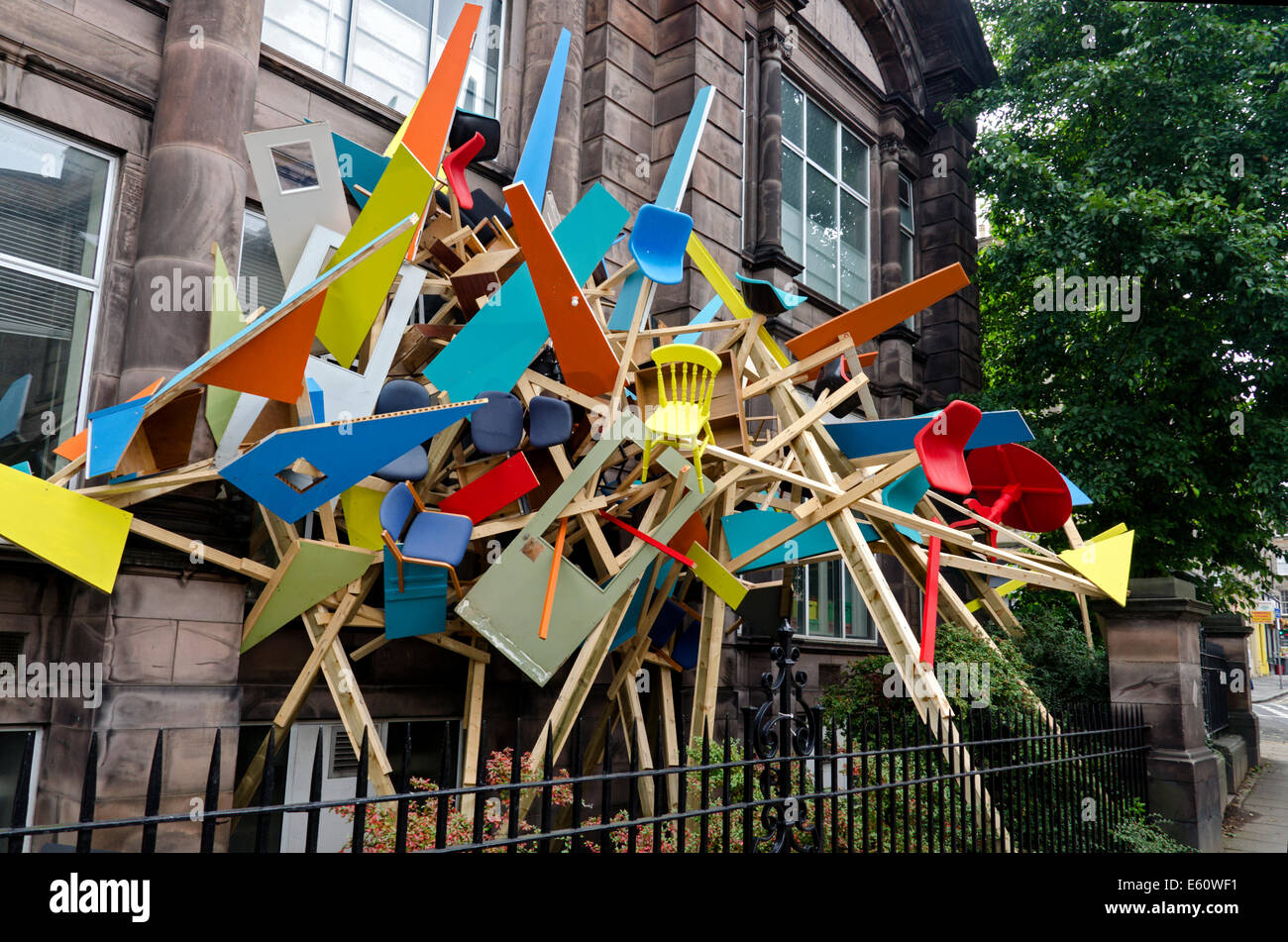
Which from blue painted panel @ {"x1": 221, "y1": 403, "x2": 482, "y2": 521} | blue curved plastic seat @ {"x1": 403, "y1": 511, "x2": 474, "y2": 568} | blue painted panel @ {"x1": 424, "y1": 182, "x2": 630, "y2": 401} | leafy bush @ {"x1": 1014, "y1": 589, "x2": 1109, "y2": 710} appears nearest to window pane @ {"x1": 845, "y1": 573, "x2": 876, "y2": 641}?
leafy bush @ {"x1": 1014, "y1": 589, "x2": 1109, "y2": 710}

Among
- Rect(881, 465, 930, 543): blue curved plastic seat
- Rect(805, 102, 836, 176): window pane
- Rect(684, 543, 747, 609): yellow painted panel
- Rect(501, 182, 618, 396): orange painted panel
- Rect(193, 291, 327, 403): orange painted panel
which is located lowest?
Rect(684, 543, 747, 609): yellow painted panel

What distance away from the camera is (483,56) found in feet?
36.3

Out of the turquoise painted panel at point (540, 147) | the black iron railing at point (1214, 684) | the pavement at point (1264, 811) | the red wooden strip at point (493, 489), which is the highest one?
the turquoise painted panel at point (540, 147)

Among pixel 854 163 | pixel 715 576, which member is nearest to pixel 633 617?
pixel 715 576

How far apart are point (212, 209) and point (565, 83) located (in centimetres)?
524

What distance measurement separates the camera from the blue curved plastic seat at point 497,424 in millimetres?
7609

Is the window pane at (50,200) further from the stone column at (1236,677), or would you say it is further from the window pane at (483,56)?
the stone column at (1236,677)

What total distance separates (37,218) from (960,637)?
829cm

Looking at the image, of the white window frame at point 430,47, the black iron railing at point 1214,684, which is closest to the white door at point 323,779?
the white window frame at point 430,47

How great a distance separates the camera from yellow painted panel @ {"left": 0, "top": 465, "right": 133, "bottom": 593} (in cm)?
560

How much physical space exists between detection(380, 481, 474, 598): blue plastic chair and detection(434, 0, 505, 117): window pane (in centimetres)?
563

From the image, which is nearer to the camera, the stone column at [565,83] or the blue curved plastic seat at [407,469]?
the blue curved plastic seat at [407,469]

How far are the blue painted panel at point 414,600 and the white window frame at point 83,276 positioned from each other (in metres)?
2.53

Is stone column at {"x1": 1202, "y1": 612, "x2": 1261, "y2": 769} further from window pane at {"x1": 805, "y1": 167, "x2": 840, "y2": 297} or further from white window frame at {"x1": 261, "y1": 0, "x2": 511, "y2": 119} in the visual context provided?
white window frame at {"x1": 261, "y1": 0, "x2": 511, "y2": 119}
